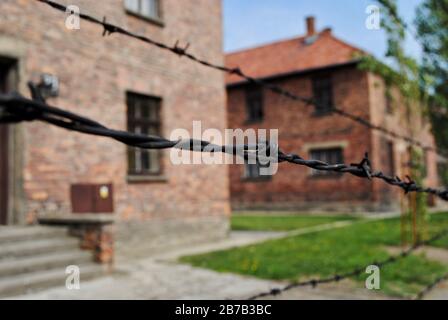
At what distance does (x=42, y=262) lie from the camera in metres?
5.88

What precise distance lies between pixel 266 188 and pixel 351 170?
766 inches

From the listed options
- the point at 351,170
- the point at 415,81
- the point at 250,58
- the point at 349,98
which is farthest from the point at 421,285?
the point at 250,58

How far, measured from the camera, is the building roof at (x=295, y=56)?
64.2 ft

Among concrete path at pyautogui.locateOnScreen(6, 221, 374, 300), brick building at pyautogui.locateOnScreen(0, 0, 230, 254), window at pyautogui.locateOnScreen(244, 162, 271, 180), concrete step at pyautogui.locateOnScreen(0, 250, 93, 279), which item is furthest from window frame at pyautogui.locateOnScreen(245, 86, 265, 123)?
concrete step at pyautogui.locateOnScreen(0, 250, 93, 279)

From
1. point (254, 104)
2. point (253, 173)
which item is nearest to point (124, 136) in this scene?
point (253, 173)

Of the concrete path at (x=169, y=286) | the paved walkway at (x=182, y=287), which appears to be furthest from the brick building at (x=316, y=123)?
the concrete path at (x=169, y=286)

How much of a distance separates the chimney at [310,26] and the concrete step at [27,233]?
18320mm

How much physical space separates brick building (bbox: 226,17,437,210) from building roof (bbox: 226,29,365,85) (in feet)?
0.16

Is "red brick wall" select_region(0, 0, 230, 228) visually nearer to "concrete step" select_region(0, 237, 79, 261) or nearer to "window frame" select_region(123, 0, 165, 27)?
"window frame" select_region(123, 0, 165, 27)

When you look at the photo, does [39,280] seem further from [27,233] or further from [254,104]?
[254,104]

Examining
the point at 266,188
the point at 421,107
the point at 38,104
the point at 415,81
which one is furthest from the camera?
the point at 266,188

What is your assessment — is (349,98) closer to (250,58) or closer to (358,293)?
(250,58)

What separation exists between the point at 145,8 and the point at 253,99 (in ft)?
42.1

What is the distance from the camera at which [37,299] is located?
514cm
